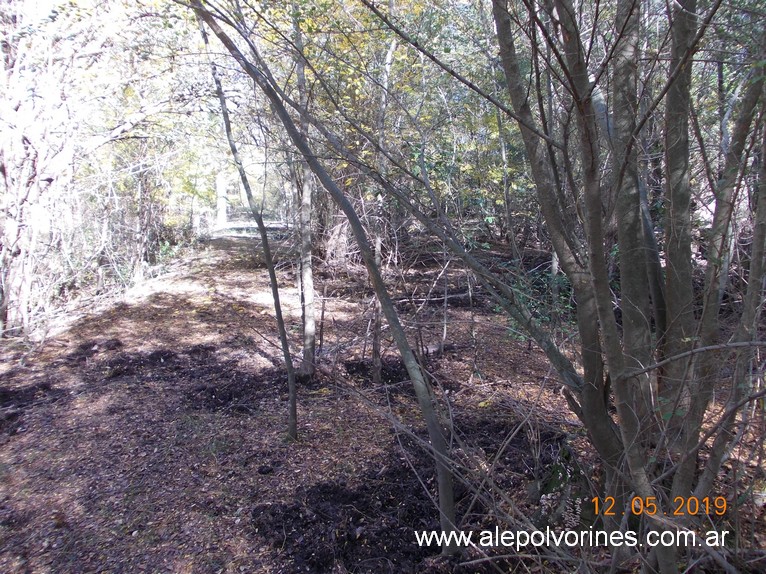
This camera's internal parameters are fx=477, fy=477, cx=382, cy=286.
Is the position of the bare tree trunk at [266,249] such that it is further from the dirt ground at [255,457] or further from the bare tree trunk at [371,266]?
the bare tree trunk at [371,266]

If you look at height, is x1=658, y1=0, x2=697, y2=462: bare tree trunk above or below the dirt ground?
above

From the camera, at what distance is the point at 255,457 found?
3.29m

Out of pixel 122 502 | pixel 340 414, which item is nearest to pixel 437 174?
pixel 340 414

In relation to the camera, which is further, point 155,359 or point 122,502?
point 155,359

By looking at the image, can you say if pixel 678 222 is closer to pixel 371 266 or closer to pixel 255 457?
pixel 371 266

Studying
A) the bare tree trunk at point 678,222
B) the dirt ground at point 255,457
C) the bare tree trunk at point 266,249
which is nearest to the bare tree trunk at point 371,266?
the dirt ground at point 255,457

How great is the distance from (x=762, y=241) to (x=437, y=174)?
3.63m

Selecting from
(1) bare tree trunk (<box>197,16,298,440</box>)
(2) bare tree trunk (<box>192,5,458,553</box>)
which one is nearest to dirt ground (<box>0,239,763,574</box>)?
(2) bare tree trunk (<box>192,5,458,553</box>)

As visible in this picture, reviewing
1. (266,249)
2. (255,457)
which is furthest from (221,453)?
(266,249)

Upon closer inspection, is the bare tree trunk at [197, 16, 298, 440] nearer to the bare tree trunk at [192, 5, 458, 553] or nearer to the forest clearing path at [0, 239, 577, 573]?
the forest clearing path at [0, 239, 577, 573]

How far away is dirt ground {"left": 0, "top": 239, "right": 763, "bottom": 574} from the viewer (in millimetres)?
2373

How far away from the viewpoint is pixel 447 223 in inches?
74.7

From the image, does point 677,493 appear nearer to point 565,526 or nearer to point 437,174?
point 565,526

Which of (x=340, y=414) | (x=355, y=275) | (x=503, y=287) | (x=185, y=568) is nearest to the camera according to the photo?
(x=503, y=287)
